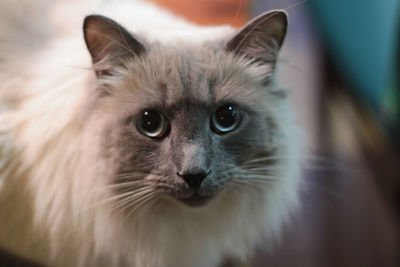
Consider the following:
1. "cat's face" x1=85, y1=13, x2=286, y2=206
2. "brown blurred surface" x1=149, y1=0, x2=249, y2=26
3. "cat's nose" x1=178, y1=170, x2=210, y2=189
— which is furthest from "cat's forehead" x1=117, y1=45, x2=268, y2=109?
"brown blurred surface" x1=149, y1=0, x2=249, y2=26

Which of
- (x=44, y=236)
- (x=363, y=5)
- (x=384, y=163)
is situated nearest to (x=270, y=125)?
(x=44, y=236)

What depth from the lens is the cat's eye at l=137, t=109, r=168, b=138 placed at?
0.75 metres

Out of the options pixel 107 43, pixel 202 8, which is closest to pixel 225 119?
pixel 107 43

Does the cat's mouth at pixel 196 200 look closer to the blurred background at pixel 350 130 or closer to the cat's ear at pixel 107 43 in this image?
the cat's ear at pixel 107 43

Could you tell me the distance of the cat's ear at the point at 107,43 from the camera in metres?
0.70

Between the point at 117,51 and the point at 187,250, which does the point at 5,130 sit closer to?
the point at 117,51

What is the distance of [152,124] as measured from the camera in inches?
29.9

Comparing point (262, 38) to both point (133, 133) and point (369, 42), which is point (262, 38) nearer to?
point (133, 133)

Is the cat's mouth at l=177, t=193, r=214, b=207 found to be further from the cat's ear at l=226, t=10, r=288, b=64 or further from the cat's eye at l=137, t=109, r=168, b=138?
the cat's ear at l=226, t=10, r=288, b=64

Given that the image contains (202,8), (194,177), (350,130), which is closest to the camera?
(194,177)

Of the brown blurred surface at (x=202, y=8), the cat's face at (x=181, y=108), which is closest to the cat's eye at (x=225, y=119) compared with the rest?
the cat's face at (x=181, y=108)

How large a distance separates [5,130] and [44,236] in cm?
24

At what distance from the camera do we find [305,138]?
107cm

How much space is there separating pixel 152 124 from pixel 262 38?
10.6 inches
